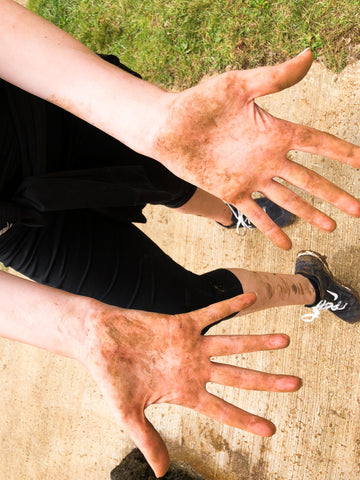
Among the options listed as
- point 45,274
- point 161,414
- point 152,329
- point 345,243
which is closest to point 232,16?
point 345,243

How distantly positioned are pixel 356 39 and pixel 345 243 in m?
0.84

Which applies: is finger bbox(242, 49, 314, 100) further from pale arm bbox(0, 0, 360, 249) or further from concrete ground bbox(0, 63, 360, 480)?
concrete ground bbox(0, 63, 360, 480)

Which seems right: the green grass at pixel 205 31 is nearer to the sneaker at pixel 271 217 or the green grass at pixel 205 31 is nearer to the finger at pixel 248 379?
the sneaker at pixel 271 217

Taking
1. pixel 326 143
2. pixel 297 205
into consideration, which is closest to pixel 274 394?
pixel 297 205

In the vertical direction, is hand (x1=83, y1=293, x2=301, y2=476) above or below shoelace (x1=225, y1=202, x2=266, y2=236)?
below

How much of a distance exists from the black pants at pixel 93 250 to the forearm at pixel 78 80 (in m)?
0.22

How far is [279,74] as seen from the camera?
0.96m

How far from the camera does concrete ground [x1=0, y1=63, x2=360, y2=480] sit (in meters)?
1.90

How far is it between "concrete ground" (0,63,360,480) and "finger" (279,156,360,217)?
96 cm

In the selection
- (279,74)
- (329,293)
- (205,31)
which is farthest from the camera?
(205,31)

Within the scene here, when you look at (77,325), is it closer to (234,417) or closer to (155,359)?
(155,359)

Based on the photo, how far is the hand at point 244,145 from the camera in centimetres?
100

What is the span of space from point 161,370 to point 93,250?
1.70ft

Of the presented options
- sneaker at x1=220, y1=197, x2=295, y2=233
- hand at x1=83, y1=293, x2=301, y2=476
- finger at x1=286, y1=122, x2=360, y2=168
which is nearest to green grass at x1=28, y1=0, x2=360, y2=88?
sneaker at x1=220, y1=197, x2=295, y2=233
